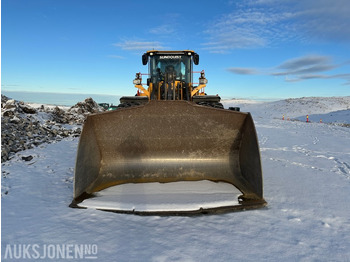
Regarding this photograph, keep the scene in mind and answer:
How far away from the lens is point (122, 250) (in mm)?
2326

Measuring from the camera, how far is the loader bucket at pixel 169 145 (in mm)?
3876

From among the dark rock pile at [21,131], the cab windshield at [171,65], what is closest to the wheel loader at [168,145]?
the dark rock pile at [21,131]

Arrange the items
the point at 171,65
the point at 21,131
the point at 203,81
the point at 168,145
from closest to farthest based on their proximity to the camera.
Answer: the point at 168,145, the point at 203,81, the point at 171,65, the point at 21,131

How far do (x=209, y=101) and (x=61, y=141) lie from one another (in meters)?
4.91

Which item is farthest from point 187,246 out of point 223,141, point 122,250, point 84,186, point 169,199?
point 223,141

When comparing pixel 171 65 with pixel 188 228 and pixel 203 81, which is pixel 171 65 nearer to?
pixel 203 81

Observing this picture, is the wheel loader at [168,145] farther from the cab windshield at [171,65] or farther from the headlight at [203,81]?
the cab windshield at [171,65]

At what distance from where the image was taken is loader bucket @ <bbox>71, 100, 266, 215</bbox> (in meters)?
3.88

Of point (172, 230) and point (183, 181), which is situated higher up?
point (183, 181)

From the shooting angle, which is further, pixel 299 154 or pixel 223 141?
pixel 299 154

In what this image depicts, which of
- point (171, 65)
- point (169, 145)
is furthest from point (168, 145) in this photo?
point (171, 65)

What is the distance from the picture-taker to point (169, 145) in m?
4.23

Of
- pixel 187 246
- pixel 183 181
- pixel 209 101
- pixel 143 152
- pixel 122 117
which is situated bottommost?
pixel 187 246

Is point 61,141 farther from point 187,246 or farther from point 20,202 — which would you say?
point 187,246
